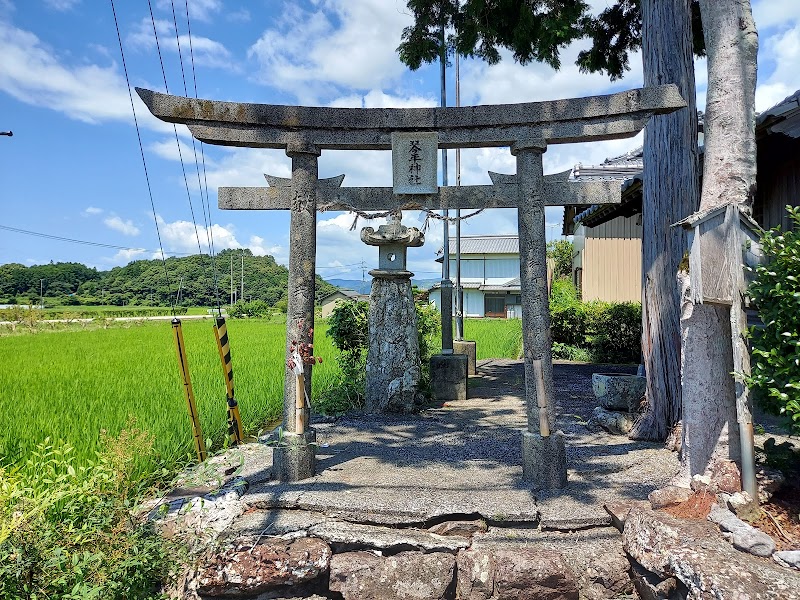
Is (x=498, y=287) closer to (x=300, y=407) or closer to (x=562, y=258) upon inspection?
(x=562, y=258)

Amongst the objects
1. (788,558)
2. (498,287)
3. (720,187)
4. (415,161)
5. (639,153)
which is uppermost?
(639,153)

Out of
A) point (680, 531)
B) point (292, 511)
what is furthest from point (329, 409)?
point (680, 531)

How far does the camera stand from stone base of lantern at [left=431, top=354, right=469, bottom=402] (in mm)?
7699


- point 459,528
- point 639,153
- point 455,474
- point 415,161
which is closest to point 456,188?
point 415,161

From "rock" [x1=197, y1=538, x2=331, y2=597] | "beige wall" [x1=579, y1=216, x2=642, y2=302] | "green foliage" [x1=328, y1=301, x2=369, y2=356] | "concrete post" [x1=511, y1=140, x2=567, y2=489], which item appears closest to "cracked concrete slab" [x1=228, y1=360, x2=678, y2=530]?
"concrete post" [x1=511, y1=140, x2=567, y2=489]

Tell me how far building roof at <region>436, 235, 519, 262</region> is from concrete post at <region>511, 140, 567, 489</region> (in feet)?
96.7

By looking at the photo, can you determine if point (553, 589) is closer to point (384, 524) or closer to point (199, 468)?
point (384, 524)

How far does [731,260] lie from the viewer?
122 inches

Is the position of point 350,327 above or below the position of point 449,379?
above

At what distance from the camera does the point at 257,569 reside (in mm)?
3191

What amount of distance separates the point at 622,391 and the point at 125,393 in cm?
572

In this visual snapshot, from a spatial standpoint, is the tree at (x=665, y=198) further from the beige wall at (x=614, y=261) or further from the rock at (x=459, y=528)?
the beige wall at (x=614, y=261)

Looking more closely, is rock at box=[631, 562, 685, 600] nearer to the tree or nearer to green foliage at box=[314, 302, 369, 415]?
the tree

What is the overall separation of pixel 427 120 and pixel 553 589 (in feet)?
11.4
